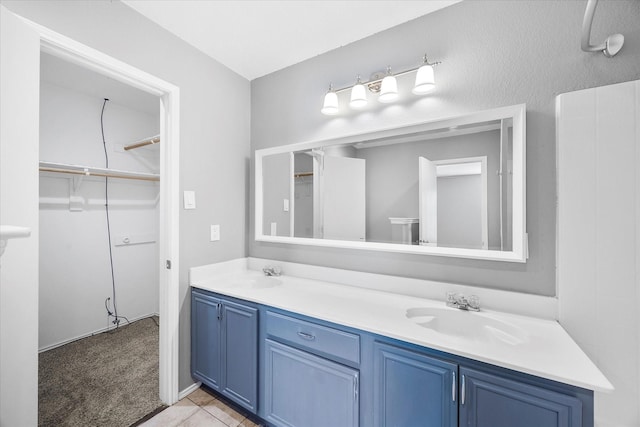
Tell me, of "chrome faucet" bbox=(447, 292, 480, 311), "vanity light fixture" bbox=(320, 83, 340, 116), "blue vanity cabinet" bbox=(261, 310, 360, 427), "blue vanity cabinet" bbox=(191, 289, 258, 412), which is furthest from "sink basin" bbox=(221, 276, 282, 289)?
"vanity light fixture" bbox=(320, 83, 340, 116)

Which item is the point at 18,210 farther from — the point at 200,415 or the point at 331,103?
the point at 331,103

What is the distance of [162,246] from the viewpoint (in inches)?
73.5

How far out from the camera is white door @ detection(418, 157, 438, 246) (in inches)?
62.1

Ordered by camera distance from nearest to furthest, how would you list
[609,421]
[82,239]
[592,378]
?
[592,378] < [609,421] < [82,239]

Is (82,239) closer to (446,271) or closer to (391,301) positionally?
(391,301)

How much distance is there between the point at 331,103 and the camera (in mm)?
1863

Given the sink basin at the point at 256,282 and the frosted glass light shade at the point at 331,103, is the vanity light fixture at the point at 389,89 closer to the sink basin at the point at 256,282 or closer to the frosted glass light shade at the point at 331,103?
the frosted glass light shade at the point at 331,103

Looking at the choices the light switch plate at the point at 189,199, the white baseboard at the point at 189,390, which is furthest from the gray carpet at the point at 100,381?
the light switch plate at the point at 189,199

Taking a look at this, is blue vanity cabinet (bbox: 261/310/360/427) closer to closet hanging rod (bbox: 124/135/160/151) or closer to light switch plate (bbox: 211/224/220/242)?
light switch plate (bbox: 211/224/220/242)

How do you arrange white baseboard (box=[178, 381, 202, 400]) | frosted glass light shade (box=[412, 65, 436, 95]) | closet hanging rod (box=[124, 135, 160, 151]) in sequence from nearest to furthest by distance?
frosted glass light shade (box=[412, 65, 436, 95]) → white baseboard (box=[178, 381, 202, 400]) → closet hanging rod (box=[124, 135, 160, 151])

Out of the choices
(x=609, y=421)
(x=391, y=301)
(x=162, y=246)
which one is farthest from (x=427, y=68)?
(x=162, y=246)

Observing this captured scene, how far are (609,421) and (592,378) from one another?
2.02ft

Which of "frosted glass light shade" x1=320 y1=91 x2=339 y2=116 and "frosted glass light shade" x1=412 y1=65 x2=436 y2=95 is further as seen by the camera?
"frosted glass light shade" x1=320 y1=91 x2=339 y2=116

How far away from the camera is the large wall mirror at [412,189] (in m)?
1.39
